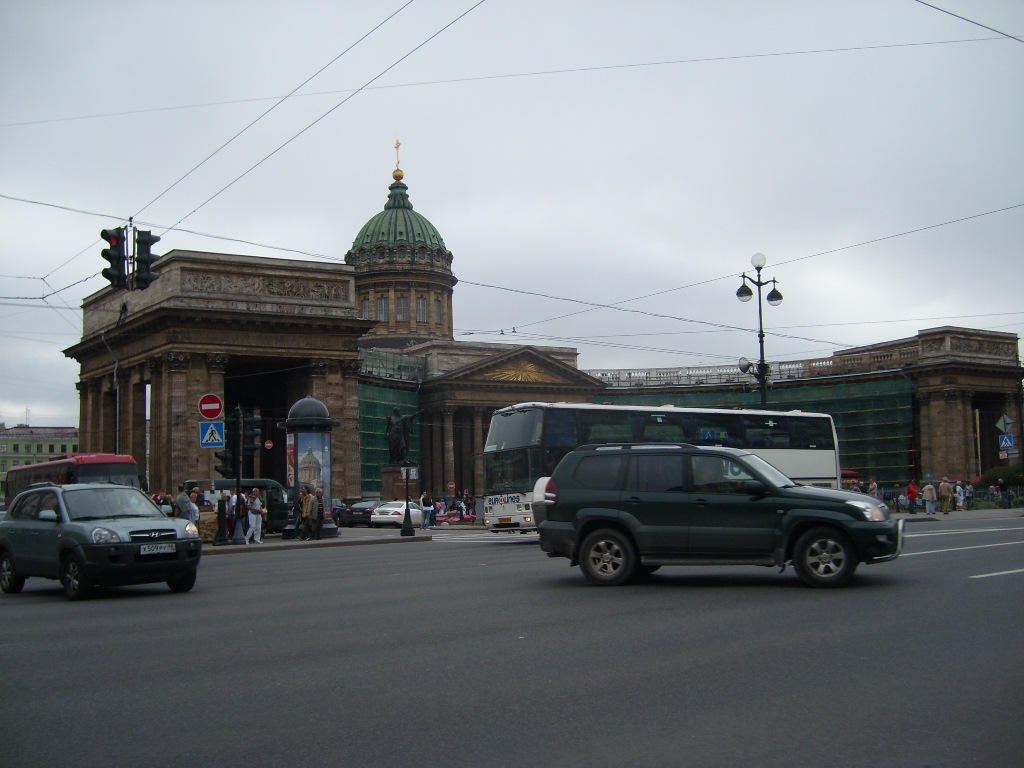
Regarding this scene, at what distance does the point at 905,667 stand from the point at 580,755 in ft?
10.9

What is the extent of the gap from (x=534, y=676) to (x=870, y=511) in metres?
6.28

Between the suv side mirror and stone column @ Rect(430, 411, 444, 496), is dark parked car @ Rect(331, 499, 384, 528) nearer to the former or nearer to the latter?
stone column @ Rect(430, 411, 444, 496)

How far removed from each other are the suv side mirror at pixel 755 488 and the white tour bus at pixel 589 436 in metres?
15.0

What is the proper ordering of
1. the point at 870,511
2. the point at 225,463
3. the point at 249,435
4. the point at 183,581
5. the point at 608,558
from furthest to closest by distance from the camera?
the point at 249,435 → the point at 225,463 → the point at 183,581 → the point at 608,558 → the point at 870,511

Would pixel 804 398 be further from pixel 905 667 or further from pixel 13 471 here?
pixel 905 667

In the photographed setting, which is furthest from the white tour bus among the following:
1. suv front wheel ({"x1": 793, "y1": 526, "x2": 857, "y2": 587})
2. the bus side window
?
suv front wheel ({"x1": 793, "y1": 526, "x2": 857, "y2": 587})

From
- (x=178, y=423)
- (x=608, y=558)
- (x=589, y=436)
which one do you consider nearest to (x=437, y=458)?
(x=178, y=423)

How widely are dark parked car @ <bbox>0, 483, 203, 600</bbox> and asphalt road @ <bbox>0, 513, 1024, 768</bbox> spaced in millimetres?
541

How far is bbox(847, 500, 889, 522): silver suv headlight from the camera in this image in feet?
41.6

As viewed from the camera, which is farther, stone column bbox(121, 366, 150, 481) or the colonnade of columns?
the colonnade of columns

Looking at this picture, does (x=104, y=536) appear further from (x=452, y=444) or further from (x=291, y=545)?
(x=452, y=444)

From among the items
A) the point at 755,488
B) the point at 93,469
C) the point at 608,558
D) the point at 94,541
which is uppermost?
the point at 93,469

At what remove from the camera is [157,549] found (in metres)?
14.4

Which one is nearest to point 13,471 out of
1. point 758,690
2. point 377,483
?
point 377,483
